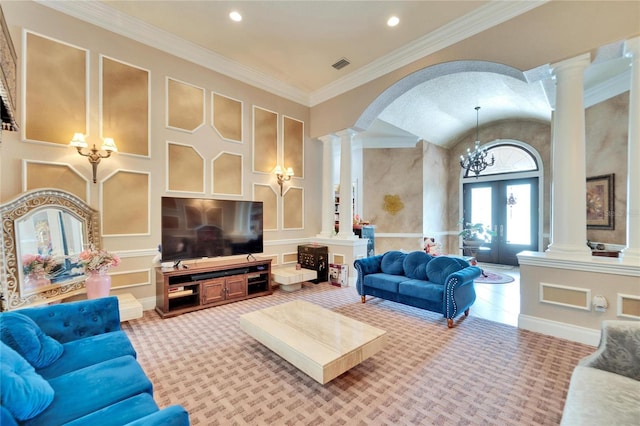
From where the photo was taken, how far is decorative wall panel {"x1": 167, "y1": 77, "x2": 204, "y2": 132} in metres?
4.25

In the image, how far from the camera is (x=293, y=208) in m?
5.86

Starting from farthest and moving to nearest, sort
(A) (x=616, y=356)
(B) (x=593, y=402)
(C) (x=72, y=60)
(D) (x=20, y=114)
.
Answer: (C) (x=72, y=60)
(D) (x=20, y=114)
(A) (x=616, y=356)
(B) (x=593, y=402)

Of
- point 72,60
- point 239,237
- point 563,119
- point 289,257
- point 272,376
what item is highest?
point 72,60

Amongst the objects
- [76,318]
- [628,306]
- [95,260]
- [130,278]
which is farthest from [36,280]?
[628,306]

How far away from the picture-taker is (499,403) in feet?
6.61

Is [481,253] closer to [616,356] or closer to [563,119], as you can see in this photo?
[563,119]

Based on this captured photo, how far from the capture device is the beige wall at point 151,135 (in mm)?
3115

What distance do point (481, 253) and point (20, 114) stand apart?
34.5ft

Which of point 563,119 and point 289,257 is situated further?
point 289,257

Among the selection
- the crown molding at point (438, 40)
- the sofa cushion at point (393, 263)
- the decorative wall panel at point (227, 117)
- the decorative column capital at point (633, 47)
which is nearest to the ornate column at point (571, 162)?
the decorative column capital at point (633, 47)

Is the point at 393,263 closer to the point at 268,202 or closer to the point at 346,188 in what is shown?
the point at 346,188

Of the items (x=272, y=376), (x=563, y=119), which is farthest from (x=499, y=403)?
(x=563, y=119)

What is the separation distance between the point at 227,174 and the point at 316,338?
3.45 m

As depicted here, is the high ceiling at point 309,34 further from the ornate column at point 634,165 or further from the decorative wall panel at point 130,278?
the decorative wall panel at point 130,278
